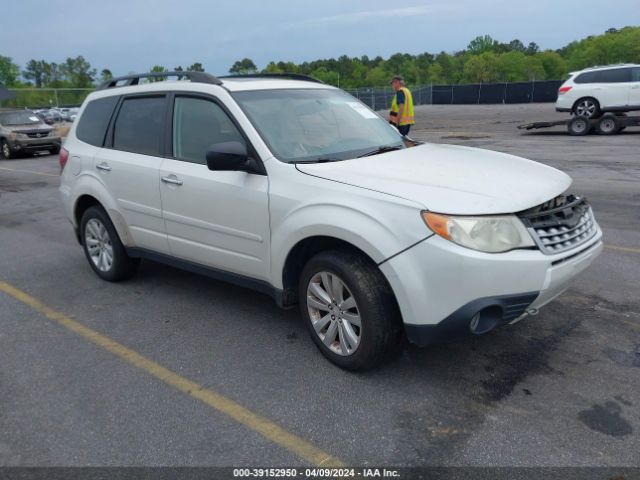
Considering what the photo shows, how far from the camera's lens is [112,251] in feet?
17.8

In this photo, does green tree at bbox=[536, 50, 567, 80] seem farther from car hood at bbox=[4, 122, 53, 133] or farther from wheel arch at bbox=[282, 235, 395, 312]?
wheel arch at bbox=[282, 235, 395, 312]

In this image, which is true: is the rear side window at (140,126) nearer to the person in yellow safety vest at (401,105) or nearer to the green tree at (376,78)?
the person in yellow safety vest at (401,105)

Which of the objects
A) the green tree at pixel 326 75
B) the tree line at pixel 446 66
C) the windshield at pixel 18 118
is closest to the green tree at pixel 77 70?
the tree line at pixel 446 66

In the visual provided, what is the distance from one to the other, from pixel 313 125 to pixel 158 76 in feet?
5.61

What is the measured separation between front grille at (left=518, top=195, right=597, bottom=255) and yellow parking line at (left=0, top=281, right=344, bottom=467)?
1.64 m

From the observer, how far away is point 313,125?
434cm

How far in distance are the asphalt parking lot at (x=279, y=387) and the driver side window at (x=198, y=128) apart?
132cm

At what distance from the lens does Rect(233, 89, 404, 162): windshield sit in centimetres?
406

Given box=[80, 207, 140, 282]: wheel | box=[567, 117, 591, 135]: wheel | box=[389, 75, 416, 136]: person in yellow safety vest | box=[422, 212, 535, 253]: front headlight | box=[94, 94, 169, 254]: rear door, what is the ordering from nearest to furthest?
box=[422, 212, 535, 253]: front headlight
box=[94, 94, 169, 254]: rear door
box=[80, 207, 140, 282]: wheel
box=[389, 75, 416, 136]: person in yellow safety vest
box=[567, 117, 591, 135]: wheel

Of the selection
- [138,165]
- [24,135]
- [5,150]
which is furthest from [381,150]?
[5,150]

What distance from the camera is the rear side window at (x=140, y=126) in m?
4.77

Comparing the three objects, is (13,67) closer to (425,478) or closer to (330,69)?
(330,69)

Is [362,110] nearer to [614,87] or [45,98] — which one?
[614,87]

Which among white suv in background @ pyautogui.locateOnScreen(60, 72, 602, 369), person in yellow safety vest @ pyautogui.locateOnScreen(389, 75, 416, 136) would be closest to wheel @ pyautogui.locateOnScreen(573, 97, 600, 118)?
person in yellow safety vest @ pyautogui.locateOnScreen(389, 75, 416, 136)
